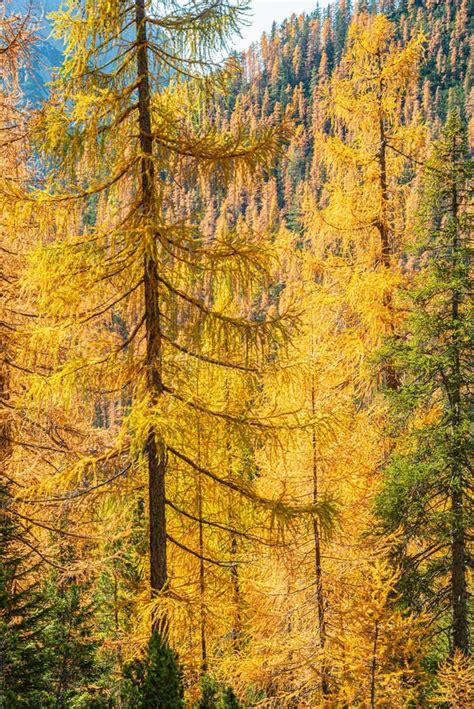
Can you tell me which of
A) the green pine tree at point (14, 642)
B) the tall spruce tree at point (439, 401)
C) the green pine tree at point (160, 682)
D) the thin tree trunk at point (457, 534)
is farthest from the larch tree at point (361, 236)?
the green pine tree at point (160, 682)

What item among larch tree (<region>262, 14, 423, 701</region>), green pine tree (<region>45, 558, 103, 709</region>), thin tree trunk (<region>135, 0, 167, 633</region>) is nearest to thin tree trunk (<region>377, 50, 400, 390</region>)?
larch tree (<region>262, 14, 423, 701</region>)

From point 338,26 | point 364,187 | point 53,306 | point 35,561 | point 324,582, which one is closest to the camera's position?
point 53,306

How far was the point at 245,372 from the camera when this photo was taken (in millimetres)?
6000

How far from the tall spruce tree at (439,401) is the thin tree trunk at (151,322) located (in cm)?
383

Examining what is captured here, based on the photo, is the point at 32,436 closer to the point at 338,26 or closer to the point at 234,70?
the point at 234,70

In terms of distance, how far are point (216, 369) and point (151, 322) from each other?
0.89 m

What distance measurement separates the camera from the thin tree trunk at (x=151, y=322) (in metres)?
5.43

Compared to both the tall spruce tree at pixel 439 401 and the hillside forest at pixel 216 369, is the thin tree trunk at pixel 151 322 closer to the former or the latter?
the hillside forest at pixel 216 369

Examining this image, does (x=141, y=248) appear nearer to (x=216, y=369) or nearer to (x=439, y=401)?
(x=216, y=369)

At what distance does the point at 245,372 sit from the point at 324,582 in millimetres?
4355

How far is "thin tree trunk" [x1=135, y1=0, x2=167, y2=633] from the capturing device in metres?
5.43

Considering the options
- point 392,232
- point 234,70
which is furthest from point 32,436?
point 392,232

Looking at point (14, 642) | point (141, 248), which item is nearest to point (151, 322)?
point (141, 248)

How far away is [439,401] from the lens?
860cm
